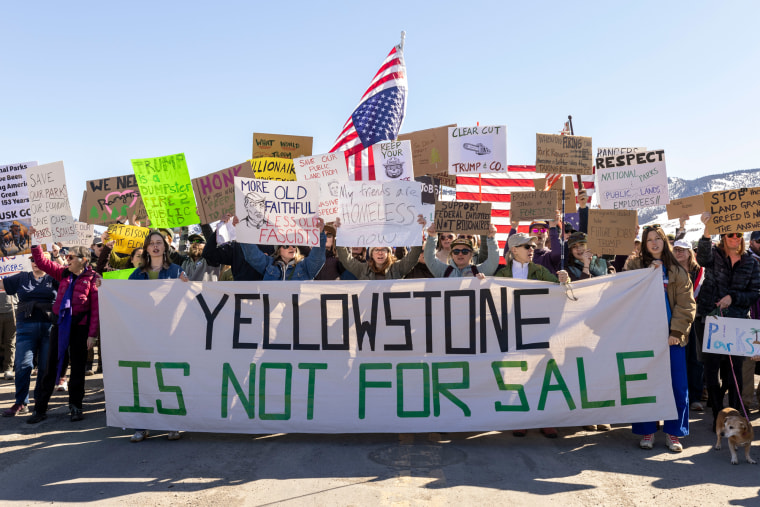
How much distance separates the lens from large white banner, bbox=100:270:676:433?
17.3 feet

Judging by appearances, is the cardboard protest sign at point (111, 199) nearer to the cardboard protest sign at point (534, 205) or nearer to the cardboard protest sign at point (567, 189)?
the cardboard protest sign at point (534, 205)

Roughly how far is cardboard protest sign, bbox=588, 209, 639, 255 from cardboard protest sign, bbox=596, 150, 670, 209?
0.60 metres

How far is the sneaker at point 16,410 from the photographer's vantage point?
21.9 ft

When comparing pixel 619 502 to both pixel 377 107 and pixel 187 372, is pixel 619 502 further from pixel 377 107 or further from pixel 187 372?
pixel 377 107

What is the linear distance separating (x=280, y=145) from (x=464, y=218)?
11.8 ft

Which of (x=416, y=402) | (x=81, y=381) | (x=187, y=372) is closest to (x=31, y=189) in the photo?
(x=81, y=381)

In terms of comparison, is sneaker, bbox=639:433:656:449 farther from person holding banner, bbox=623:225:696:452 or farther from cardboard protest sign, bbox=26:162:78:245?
cardboard protest sign, bbox=26:162:78:245

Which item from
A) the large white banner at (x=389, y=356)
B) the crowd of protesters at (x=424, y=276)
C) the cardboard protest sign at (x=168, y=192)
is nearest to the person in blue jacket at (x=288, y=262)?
the crowd of protesters at (x=424, y=276)

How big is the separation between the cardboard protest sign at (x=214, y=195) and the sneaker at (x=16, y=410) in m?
3.07

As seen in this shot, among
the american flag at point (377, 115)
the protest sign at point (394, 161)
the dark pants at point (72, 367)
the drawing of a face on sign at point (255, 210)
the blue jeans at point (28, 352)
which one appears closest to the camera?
the drawing of a face on sign at point (255, 210)

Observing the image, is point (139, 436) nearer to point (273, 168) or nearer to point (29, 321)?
point (29, 321)

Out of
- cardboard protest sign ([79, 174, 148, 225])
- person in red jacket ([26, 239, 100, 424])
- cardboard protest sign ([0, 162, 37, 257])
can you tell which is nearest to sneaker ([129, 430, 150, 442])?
person in red jacket ([26, 239, 100, 424])

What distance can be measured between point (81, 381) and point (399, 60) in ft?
22.3

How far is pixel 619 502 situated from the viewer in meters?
4.00
